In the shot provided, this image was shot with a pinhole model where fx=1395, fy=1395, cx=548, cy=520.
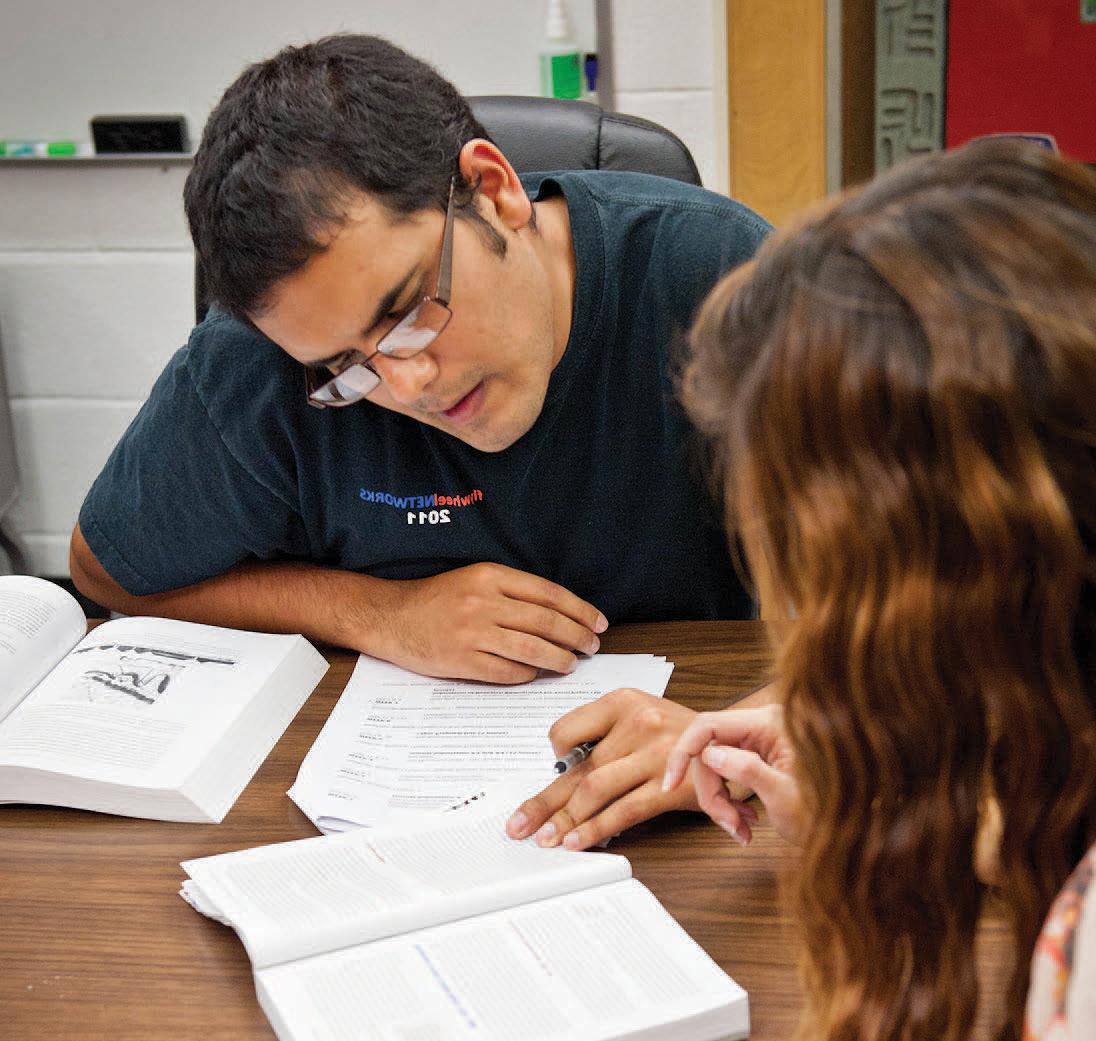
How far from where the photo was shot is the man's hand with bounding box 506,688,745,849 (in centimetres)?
102

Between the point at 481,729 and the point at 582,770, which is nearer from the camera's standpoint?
the point at 582,770

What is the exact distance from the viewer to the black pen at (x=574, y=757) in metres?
1.07

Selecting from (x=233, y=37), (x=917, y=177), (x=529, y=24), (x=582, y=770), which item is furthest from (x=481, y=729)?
(x=233, y=37)

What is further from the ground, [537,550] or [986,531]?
[986,531]

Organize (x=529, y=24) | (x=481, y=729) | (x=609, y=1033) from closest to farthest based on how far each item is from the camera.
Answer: (x=609, y=1033)
(x=481, y=729)
(x=529, y=24)

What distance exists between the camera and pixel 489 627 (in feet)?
4.21

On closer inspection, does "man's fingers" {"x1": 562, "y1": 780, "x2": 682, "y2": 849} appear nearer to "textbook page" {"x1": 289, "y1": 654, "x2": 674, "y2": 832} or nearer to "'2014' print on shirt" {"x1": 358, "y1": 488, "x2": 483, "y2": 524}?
"textbook page" {"x1": 289, "y1": 654, "x2": 674, "y2": 832}

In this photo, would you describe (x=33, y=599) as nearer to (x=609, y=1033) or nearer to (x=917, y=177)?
(x=609, y=1033)

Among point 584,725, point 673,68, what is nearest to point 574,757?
point 584,725

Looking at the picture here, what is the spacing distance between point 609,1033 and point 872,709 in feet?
0.90

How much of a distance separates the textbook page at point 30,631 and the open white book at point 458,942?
1.19 ft

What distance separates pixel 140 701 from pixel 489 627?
32 cm

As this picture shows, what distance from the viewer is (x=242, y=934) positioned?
908mm

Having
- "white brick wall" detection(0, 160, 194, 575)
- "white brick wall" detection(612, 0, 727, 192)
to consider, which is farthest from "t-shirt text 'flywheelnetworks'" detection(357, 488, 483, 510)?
"white brick wall" detection(0, 160, 194, 575)
